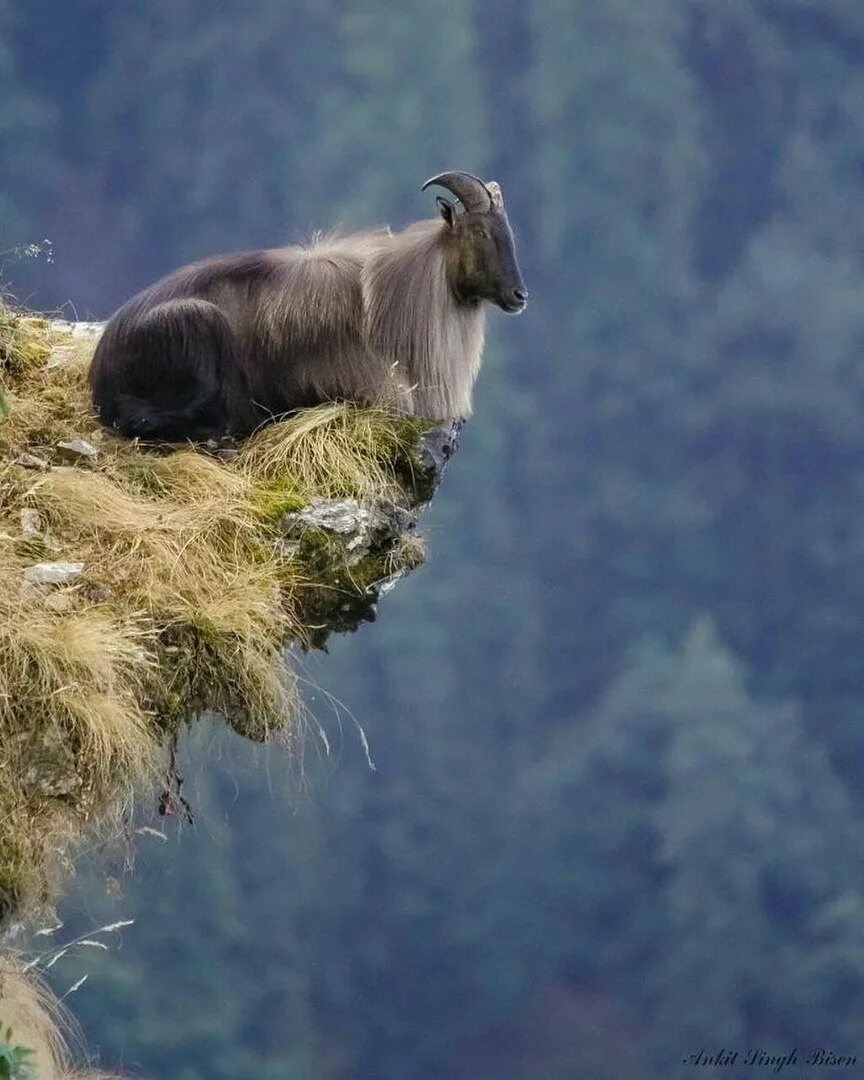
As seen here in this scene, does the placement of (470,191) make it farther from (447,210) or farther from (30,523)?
(30,523)

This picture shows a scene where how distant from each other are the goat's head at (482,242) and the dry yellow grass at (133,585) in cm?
88

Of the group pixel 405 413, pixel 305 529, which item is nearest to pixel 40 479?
pixel 305 529

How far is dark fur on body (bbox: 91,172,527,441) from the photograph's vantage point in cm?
757

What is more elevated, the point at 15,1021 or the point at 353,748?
the point at 353,748

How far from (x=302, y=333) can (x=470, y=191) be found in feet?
3.84

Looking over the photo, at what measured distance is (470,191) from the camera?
7.93 metres

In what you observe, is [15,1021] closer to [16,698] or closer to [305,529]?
[16,698]

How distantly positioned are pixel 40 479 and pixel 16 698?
64.6 inches

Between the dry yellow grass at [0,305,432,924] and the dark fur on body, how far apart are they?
0.18m

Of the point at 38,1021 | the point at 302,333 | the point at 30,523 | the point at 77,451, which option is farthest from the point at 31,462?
the point at 38,1021

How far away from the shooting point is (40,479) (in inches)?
272

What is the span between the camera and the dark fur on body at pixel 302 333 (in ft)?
24.8

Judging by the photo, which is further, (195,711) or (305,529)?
(305,529)

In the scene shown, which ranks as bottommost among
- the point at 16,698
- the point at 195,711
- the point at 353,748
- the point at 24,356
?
the point at 16,698
